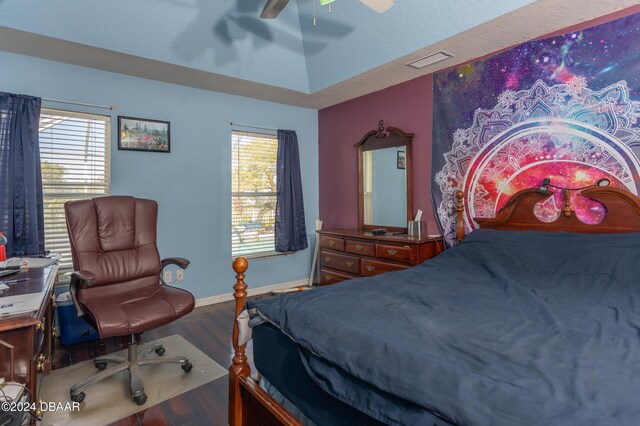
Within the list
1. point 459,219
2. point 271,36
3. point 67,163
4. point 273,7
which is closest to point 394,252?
point 459,219

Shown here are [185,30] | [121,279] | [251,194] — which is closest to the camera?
[121,279]

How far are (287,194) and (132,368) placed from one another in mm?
2532

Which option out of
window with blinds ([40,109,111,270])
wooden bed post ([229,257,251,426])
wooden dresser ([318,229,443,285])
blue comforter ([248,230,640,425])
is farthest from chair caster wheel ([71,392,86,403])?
wooden dresser ([318,229,443,285])

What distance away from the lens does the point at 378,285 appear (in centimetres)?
197

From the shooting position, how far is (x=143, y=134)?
11.3ft

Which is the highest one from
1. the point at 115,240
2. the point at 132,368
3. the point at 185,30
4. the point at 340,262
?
the point at 185,30

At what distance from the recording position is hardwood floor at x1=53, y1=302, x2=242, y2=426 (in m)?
1.92

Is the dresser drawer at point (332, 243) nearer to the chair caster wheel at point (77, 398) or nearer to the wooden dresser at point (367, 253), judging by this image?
the wooden dresser at point (367, 253)

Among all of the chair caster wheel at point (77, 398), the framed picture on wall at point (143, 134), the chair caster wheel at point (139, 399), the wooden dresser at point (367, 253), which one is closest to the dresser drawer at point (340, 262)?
the wooden dresser at point (367, 253)

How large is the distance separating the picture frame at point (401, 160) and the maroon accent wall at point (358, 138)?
117mm

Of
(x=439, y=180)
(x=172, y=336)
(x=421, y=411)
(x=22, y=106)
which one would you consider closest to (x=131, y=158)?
(x=22, y=106)

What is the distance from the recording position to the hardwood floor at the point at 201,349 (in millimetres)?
1922

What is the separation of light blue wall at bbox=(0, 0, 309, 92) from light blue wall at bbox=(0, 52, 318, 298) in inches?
23.2

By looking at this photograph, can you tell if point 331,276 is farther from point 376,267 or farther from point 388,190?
point 388,190
